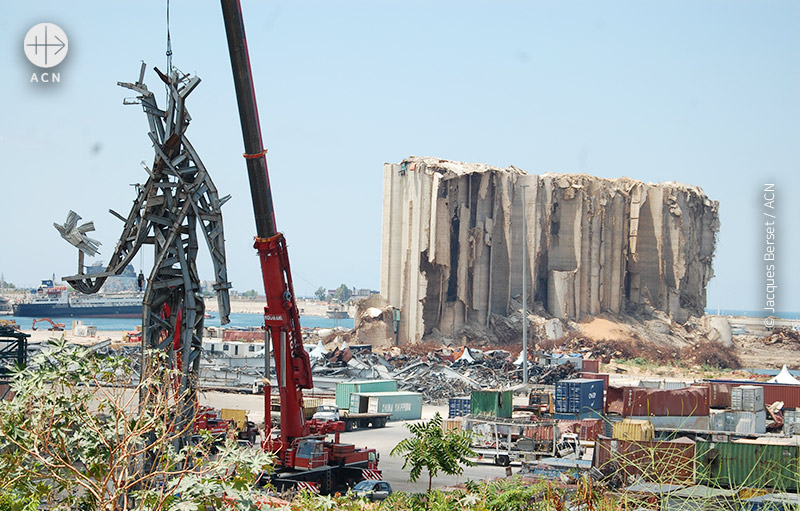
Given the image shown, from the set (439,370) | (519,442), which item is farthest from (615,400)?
(439,370)

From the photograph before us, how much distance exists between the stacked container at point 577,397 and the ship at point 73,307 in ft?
478

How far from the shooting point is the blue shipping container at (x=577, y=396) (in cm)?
4003

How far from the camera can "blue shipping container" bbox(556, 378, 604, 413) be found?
40.0 meters

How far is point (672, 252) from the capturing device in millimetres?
110000

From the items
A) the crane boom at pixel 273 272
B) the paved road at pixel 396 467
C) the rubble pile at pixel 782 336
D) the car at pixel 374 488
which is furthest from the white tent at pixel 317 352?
the rubble pile at pixel 782 336

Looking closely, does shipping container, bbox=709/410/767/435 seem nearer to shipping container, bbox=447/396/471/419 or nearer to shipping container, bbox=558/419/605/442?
shipping container, bbox=558/419/605/442

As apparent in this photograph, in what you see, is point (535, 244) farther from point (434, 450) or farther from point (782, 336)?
point (434, 450)

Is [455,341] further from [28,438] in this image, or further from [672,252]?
[28,438]

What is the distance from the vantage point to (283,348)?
21.8 meters

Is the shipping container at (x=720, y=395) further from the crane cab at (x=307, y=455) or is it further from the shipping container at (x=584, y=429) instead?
the crane cab at (x=307, y=455)

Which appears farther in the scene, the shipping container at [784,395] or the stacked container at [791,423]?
the shipping container at [784,395]

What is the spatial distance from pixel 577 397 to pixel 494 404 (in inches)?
223

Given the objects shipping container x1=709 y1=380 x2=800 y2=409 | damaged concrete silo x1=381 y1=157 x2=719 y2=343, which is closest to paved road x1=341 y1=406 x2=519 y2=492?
shipping container x1=709 y1=380 x2=800 y2=409

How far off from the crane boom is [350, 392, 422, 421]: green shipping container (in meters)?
21.8
